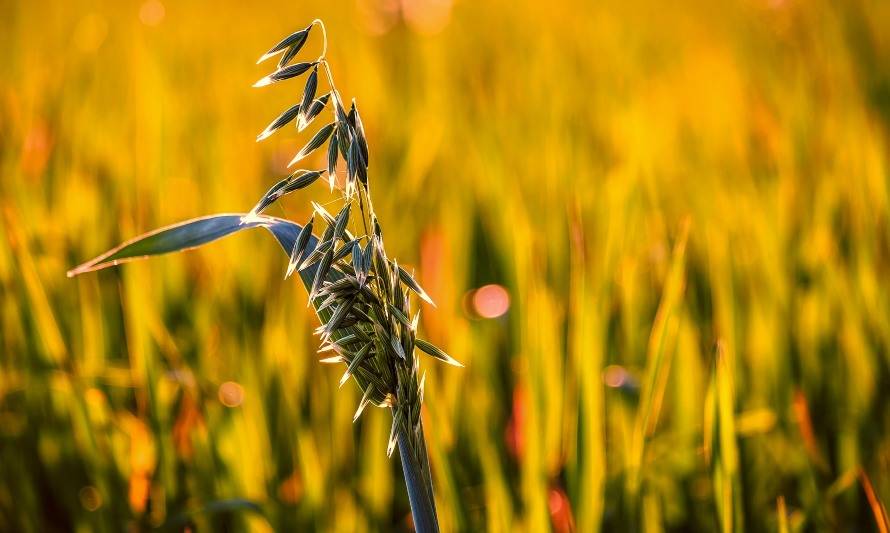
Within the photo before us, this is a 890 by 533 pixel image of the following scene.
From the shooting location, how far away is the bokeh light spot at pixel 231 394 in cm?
103

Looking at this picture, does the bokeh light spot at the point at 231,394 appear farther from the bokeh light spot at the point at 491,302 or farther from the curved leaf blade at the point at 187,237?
the curved leaf blade at the point at 187,237

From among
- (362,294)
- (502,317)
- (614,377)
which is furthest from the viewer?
(502,317)

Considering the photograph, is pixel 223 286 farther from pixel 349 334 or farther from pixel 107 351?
pixel 349 334

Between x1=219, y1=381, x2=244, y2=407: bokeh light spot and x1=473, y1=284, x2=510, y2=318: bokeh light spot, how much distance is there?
386 millimetres

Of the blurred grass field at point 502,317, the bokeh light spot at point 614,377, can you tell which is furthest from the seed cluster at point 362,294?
the bokeh light spot at point 614,377

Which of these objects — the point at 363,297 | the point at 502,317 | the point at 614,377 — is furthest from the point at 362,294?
the point at 502,317

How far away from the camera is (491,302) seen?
1.32 m

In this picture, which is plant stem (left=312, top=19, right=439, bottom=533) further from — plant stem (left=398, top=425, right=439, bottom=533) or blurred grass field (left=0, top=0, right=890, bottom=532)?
blurred grass field (left=0, top=0, right=890, bottom=532)

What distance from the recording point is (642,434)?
0.78m

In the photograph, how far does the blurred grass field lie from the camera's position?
874 millimetres

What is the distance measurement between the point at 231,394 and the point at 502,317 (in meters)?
0.43

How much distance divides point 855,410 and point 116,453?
905 millimetres

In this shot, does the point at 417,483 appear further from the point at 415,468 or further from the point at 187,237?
the point at 187,237

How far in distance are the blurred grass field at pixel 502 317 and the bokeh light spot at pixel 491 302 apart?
0.06ft
